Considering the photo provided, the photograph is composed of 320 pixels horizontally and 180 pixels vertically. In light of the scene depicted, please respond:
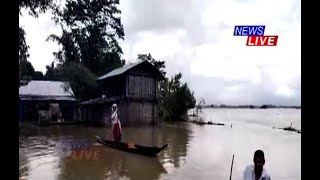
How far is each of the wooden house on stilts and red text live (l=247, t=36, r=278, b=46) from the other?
66.0 feet

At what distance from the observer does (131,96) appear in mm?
24891

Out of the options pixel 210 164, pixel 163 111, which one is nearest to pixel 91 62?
pixel 163 111

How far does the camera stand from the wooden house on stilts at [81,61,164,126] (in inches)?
982

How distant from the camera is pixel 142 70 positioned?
84.4 feet

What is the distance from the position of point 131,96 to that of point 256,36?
20491 mm

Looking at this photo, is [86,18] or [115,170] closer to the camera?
[115,170]

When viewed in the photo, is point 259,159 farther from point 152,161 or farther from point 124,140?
point 124,140

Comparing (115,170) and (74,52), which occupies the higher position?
(74,52)

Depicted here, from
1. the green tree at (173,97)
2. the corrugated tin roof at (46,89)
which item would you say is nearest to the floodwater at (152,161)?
the corrugated tin roof at (46,89)

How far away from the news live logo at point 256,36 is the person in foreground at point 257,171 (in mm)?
1275

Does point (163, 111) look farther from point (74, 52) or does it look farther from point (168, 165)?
point (168, 165)

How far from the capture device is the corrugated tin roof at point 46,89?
29.1 meters

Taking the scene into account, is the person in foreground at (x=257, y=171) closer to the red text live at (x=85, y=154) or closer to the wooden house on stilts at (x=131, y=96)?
the red text live at (x=85, y=154)

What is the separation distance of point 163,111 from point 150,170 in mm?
22807
